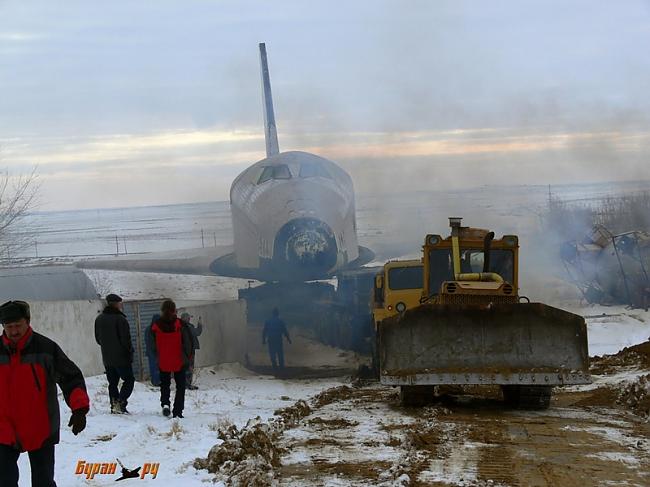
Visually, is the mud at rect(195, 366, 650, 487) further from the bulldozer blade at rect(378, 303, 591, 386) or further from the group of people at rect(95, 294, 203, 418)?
the group of people at rect(95, 294, 203, 418)

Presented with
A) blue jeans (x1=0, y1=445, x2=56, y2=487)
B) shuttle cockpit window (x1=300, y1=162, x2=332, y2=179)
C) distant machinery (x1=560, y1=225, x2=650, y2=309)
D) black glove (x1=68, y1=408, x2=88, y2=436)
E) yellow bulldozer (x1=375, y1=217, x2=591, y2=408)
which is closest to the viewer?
blue jeans (x1=0, y1=445, x2=56, y2=487)

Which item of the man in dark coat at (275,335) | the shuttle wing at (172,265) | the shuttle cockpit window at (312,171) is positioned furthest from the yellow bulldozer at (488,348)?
the shuttle wing at (172,265)

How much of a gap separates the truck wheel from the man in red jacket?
18.3 ft

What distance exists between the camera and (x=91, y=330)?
51.4 feet

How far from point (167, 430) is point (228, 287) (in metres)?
33.8

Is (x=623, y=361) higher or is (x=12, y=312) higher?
(x=12, y=312)

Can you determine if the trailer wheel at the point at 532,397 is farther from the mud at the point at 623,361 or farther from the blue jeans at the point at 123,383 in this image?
the blue jeans at the point at 123,383

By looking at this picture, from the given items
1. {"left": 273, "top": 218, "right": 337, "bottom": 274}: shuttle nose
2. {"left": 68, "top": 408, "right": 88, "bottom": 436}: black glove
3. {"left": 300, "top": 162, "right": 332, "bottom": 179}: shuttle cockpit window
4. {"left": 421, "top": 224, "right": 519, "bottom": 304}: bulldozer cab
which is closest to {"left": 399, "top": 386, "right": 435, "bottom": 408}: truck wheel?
{"left": 421, "top": 224, "right": 519, "bottom": 304}: bulldozer cab

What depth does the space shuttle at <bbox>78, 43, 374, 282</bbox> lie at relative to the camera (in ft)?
58.6

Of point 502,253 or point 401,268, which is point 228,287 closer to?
point 401,268

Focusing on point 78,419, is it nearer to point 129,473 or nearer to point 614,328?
point 129,473

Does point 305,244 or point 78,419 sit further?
point 305,244

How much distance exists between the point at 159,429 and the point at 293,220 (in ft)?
28.9

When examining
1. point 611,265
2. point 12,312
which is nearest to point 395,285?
point 12,312
